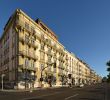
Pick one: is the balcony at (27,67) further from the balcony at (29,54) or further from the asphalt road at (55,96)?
the asphalt road at (55,96)

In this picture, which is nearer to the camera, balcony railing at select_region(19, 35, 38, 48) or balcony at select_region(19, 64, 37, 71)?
balcony at select_region(19, 64, 37, 71)

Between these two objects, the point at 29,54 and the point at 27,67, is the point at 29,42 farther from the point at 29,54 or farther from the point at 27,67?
the point at 27,67

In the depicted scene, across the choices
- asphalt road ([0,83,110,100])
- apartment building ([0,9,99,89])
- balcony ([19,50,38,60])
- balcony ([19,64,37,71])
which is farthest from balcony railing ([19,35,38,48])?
asphalt road ([0,83,110,100])

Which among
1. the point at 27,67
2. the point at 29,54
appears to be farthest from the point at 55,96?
the point at 29,54

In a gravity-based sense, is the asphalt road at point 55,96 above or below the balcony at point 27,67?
below

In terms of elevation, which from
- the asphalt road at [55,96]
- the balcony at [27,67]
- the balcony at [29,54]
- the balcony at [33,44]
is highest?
the balcony at [33,44]

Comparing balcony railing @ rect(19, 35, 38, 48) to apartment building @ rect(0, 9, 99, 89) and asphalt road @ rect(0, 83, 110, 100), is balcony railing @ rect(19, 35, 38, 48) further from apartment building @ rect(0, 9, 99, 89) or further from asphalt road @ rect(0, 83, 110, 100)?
asphalt road @ rect(0, 83, 110, 100)

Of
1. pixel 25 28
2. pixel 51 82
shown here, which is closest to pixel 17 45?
pixel 25 28

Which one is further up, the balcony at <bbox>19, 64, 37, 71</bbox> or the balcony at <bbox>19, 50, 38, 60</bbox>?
the balcony at <bbox>19, 50, 38, 60</bbox>

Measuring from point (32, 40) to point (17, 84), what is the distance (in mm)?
16339

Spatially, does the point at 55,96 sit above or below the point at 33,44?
below

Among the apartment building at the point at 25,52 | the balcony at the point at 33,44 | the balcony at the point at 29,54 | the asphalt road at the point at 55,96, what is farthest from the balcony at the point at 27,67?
the asphalt road at the point at 55,96

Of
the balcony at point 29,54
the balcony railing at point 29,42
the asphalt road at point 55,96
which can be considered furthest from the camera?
the balcony railing at point 29,42

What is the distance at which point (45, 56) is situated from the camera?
275ft
